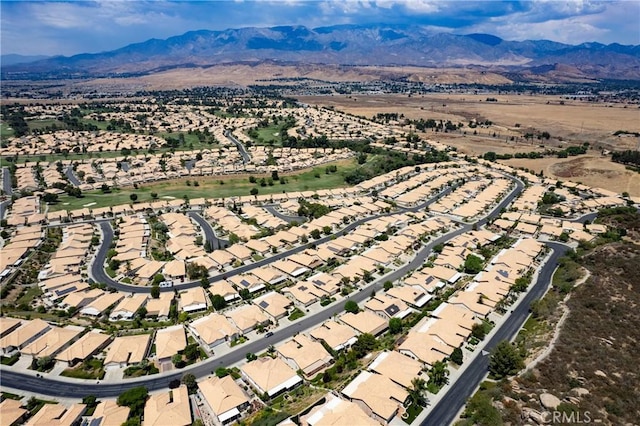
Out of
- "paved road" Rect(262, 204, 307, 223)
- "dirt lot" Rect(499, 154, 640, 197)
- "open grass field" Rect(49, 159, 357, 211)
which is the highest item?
"dirt lot" Rect(499, 154, 640, 197)

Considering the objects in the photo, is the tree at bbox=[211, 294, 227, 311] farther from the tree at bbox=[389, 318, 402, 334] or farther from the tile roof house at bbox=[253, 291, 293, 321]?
the tree at bbox=[389, 318, 402, 334]

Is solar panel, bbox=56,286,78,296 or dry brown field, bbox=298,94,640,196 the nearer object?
solar panel, bbox=56,286,78,296

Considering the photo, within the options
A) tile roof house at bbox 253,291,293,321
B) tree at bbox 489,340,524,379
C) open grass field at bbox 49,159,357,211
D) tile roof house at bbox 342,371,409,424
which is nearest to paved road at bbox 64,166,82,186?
open grass field at bbox 49,159,357,211

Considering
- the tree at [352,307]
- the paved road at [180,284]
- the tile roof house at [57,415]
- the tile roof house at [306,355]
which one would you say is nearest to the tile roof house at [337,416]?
the tile roof house at [306,355]

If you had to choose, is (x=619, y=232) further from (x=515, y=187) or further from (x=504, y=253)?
(x=515, y=187)

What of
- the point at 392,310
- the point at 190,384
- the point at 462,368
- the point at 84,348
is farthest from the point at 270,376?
the point at 84,348

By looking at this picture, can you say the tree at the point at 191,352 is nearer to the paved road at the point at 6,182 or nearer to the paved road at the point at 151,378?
the paved road at the point at 151,378
